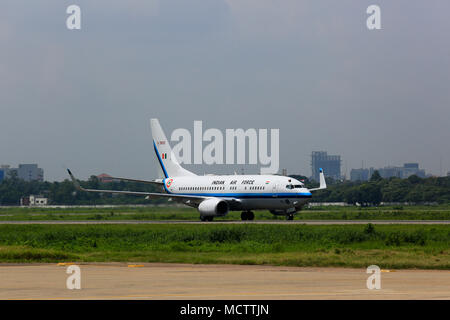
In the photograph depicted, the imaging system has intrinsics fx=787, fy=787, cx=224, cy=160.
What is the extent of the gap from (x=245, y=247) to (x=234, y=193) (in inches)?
1225

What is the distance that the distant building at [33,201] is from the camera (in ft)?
576

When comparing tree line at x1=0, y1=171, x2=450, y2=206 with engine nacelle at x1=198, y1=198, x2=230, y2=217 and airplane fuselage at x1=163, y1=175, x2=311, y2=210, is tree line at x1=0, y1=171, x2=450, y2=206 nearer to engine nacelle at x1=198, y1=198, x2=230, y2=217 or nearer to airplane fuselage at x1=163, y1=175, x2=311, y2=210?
airplane fuselage at x1=163, y1=175, x2=311, y2=210

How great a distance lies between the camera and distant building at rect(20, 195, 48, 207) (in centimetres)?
17562

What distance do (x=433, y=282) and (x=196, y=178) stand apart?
2067 inches

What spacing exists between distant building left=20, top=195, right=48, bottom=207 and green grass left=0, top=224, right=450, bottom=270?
127 metres

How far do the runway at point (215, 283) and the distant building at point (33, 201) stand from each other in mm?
150149

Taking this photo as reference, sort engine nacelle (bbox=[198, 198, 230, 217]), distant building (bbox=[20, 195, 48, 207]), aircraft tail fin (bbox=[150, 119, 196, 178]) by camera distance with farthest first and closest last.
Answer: distant building (bbox=[20, 195, 48, 207]) < aircraft tail fin (bbox=[150, 119, 196, 178]) < engine nacelle (bbox=[198, 198, 230, 217])

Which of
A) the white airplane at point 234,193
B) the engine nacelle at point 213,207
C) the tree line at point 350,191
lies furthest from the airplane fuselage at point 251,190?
the tree line at point 350,191

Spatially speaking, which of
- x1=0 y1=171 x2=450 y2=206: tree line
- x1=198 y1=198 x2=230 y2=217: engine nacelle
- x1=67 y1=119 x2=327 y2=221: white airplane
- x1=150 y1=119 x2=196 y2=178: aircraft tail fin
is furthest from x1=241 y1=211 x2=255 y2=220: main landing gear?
x1=0 y1=171 x2=450 y2=206: tree line

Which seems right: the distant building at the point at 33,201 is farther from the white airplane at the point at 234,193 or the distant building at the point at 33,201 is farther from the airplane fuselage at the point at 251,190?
the airplane fuselage at the point at 251,190
